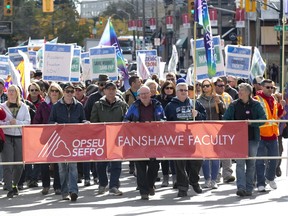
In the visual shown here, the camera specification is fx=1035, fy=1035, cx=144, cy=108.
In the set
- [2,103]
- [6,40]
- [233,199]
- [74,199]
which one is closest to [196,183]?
[233,199]

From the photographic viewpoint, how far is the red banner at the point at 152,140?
15414 mm

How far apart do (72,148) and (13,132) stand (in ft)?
3.34

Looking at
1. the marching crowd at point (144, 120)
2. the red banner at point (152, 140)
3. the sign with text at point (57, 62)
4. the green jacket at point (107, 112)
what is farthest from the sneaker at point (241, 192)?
the sign with text at point (57, 62)

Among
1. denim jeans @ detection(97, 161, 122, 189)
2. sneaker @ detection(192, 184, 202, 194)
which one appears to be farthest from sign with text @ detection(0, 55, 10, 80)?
sneaker @ detection(192, 184, 202, 194)

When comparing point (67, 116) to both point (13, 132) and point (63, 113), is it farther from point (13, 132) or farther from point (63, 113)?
point (13, 132)

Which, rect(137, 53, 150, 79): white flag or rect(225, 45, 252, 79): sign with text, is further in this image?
rect(137, 53, 150, 79): white flag

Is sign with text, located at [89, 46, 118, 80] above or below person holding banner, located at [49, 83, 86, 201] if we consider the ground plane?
above

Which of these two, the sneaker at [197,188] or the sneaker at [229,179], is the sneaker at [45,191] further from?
the sneaker at [229,179]

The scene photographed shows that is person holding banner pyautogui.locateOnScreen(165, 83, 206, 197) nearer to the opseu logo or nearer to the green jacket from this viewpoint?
the green jacket

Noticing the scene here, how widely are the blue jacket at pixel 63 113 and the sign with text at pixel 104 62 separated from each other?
264 inches

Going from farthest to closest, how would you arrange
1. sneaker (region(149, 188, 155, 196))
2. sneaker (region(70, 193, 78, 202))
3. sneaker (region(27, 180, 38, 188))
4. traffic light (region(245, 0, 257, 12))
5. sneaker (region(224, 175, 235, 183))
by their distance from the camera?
traffic light (region(245, 0, 257, 12)) → sneaker (region(224, 175, 235, 183)) → sneaker (region(27, 180, 38, 188)) → sneaker (region(149, 188, 155, 196)) → sneaker (region(70, 193, 78, 202))

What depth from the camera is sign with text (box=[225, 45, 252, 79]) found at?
2344 cm

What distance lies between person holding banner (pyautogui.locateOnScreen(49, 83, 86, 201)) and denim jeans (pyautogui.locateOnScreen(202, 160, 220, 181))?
2.26 m

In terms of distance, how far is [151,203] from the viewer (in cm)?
1477
